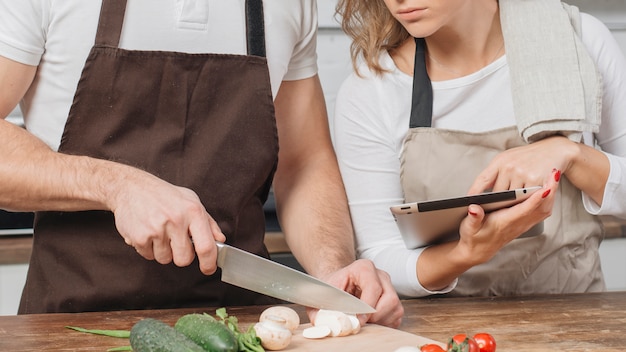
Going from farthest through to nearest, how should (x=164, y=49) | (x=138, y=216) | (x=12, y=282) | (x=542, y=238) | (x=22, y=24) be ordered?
(x=12, y=282) → (x=542, y=238) → (x=164, y=49) → (x=22, y=24) → (x=138, y=216)

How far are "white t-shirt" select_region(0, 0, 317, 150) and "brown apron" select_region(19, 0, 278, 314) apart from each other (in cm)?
3

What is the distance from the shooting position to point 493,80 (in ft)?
6.45

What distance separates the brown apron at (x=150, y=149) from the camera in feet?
5.47

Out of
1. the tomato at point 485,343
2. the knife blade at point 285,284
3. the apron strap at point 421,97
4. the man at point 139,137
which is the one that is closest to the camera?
the tomato at point 485,343

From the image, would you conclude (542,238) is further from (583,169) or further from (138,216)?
(138,216)

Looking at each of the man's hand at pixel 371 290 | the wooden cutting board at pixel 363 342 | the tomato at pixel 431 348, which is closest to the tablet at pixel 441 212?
the man's hand at pixel 371 290

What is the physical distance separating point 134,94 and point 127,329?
1.57ft

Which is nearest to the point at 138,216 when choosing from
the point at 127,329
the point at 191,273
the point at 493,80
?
the point at 127,329

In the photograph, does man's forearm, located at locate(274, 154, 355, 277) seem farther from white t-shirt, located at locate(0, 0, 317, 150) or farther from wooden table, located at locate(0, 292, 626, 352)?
white t-shirt, located at locate(0, 0, 317, 150)

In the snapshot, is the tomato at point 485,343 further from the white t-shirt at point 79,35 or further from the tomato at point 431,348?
the white t-shirt at point 79,35

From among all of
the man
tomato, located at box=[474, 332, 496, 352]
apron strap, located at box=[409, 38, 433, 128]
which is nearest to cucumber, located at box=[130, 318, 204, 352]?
the man

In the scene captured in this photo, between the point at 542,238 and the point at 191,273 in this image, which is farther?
the point at 542,238

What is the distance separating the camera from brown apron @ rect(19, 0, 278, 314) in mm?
1666

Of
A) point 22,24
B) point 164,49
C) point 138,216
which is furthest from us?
point 164,49
